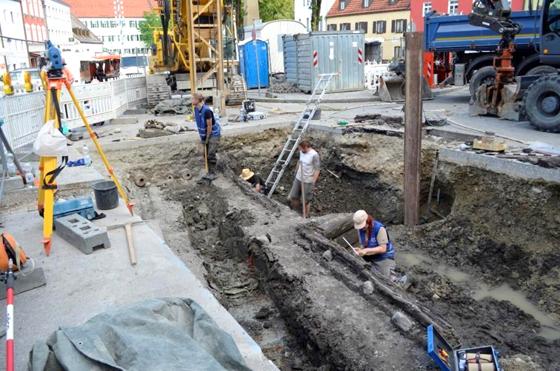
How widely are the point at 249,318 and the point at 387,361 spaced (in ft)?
6.72

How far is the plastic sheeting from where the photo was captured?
2593mm

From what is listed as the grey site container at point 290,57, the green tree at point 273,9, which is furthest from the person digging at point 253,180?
the green tree at point 273,9

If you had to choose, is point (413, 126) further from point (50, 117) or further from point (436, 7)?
point (436, 7)

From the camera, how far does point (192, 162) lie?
1120 centimetres

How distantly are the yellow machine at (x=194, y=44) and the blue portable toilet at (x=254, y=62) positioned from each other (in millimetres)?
4966

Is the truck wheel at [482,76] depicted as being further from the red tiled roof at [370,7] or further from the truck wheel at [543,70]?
the red tiled roof at [370,7]

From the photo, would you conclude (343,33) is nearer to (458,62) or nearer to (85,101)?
(458,62)

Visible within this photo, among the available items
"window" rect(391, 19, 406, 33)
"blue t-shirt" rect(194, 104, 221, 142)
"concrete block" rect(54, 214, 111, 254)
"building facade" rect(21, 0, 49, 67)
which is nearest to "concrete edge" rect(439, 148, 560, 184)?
"blue t-shirt" rect(194, 104, 221, 142)

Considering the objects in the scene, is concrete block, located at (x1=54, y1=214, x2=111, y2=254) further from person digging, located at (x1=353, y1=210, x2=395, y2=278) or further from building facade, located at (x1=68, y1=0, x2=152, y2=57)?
building facade, located at (x1=68, y1=0, x2=152, y2=57)

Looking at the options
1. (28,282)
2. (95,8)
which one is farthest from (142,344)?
(95,8)

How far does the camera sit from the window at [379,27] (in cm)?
4114

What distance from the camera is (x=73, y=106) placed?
12602 millimetres

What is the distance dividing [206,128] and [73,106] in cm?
500

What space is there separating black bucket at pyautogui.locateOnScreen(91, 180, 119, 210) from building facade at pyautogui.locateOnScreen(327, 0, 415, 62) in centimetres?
3417
